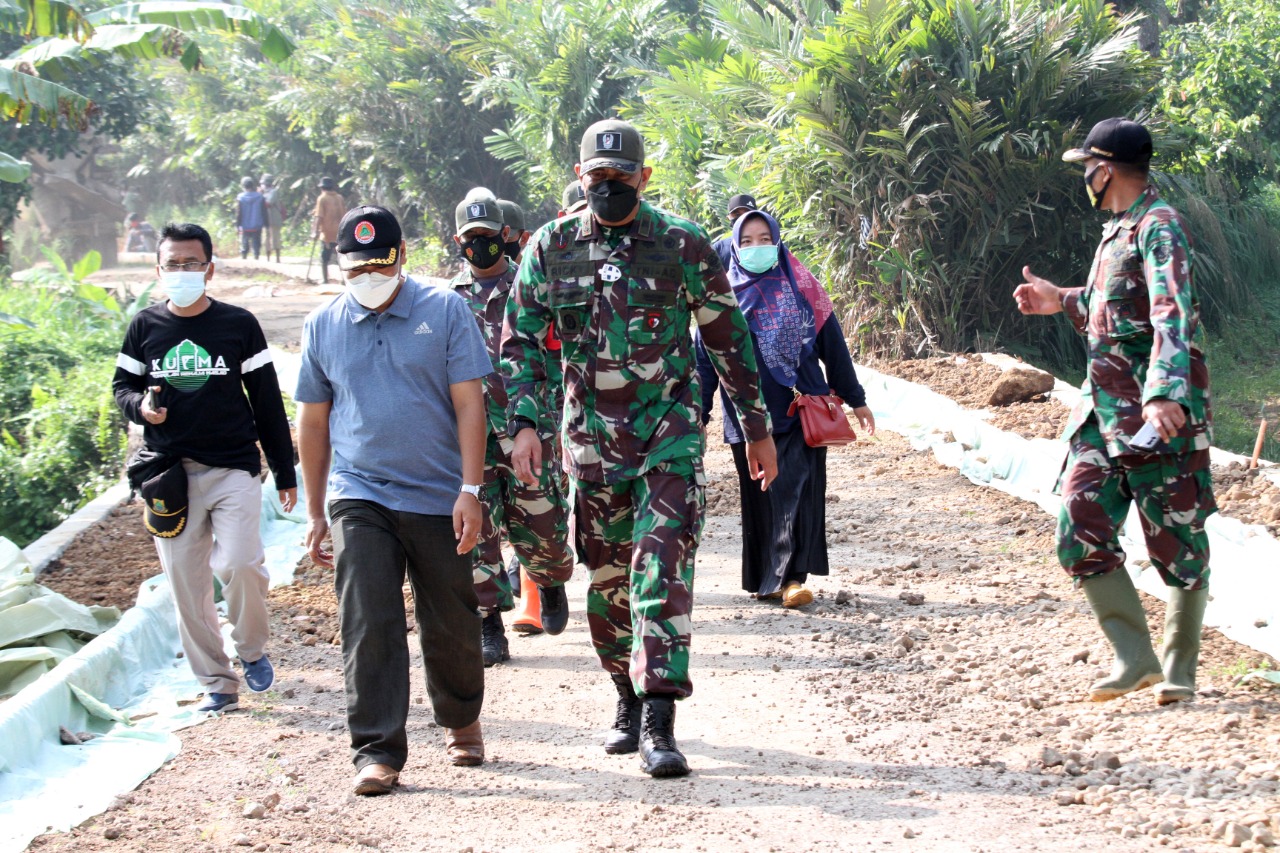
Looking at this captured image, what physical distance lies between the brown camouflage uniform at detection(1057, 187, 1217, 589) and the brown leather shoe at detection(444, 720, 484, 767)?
2.16m

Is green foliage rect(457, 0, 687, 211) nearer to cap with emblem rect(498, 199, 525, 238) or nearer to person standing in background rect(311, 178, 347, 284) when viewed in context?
person standing in background rect(311, 178, 347, 284)

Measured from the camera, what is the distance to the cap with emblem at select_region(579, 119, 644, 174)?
464 cm

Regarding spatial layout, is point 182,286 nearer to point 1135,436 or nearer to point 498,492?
point 498,492

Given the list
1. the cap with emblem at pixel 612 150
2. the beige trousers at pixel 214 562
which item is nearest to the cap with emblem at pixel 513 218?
the beige trousers at pixel 214 562

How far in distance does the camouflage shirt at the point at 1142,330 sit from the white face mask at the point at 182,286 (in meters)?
3.34

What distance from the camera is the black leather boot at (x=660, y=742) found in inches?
179

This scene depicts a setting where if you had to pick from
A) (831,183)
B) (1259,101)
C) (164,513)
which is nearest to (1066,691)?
(164,513)

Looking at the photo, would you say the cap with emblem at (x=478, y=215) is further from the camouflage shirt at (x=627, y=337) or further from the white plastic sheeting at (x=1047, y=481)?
the white plastic sheeting at (x=1047, y=481)

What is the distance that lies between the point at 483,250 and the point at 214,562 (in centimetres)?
184

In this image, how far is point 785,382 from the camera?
6.77 meters

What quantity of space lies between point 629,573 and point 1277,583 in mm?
2720

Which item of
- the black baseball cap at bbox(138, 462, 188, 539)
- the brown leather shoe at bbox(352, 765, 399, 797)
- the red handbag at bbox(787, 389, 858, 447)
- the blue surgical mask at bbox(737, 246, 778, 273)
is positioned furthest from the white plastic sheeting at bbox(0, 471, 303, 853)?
the blue surgical mask at bbox(737, 246, 778, 273)

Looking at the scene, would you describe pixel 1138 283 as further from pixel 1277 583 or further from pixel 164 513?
pixel 164 513

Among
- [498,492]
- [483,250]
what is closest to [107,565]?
[498,492]
